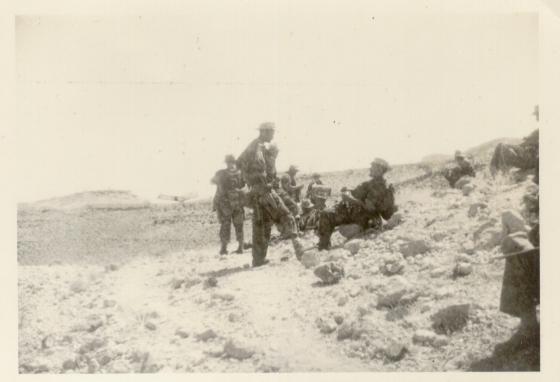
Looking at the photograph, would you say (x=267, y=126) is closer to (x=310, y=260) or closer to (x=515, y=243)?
(x=310, y=260)

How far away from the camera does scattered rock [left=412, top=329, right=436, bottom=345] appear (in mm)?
6992

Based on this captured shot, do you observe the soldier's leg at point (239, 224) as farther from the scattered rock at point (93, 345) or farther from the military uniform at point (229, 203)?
the scattered rock at point (93, 345)

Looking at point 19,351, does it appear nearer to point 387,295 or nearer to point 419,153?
point 387,295

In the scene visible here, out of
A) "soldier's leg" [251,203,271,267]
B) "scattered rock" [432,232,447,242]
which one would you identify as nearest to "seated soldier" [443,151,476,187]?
"scattered rock" [432,232,447,242]

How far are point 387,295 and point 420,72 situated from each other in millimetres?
2389

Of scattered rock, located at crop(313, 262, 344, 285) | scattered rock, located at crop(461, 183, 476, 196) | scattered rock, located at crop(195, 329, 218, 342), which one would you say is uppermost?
scattered rock, located at crop(461, 183, 476, 196)

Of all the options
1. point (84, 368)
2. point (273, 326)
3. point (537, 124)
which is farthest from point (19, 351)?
point (537, 124)

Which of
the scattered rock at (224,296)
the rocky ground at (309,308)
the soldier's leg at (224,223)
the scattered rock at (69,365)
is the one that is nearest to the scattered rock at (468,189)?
the rocky ground at (309,308)

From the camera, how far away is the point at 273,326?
7.57 metres

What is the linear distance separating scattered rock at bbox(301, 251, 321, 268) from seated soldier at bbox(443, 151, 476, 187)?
6.35 feet

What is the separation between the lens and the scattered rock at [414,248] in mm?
7844

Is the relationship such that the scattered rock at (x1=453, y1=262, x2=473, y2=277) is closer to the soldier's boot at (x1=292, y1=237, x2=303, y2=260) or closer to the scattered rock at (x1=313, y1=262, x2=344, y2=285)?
the scattered rock at (x1=313, y1=262, x2=344, y2=285)

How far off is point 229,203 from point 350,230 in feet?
5.83

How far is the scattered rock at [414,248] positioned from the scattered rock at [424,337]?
1.06m
